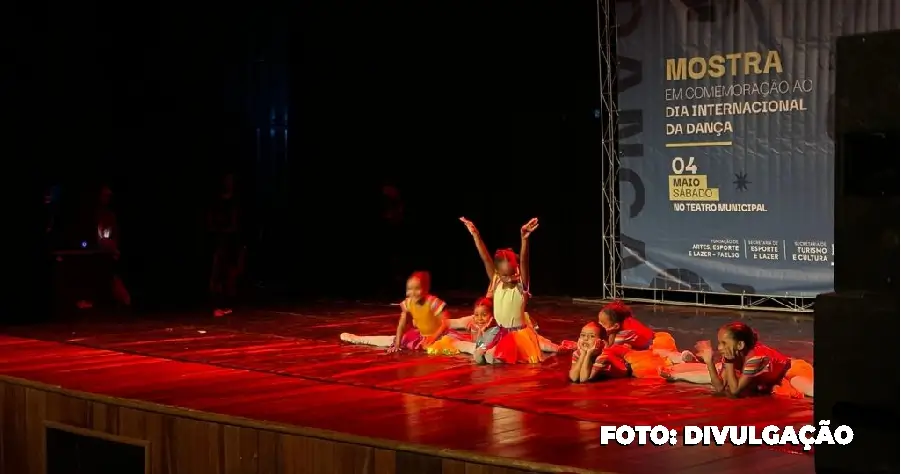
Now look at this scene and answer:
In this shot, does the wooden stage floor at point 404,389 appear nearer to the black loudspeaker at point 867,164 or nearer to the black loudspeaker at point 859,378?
the black loudspeaker at point 859,378

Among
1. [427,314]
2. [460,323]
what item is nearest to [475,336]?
[427,314]

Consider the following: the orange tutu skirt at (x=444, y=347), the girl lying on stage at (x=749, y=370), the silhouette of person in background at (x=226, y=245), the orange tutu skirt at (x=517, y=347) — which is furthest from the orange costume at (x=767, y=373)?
the silhouette of person in background at (x=226, y=245)

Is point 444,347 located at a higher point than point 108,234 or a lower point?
lower

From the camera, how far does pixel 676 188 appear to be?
34.6 ft

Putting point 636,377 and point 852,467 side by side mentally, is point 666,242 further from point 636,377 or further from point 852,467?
point 852,467

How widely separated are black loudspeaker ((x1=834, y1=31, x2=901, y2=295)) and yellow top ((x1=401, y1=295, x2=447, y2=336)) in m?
4.67

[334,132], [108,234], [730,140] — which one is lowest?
[108,234]

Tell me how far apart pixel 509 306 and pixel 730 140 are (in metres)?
3.47

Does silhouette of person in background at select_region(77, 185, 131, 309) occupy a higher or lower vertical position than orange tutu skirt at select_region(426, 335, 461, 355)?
higher

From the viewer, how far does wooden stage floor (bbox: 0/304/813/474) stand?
491 centimetres

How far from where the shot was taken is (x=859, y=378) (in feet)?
11.6

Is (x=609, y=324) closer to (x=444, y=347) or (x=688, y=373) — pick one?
(x=688, y=373)

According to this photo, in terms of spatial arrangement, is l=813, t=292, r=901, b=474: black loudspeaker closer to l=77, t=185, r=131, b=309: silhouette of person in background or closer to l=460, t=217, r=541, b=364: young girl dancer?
l=460, t=217, r=541, b=364: young girl dancer

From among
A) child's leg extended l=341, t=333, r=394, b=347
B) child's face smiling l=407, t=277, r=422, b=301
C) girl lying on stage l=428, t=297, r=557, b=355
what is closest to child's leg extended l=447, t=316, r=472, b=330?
girl lying on stage l=428, t=297, r=557, b=355
